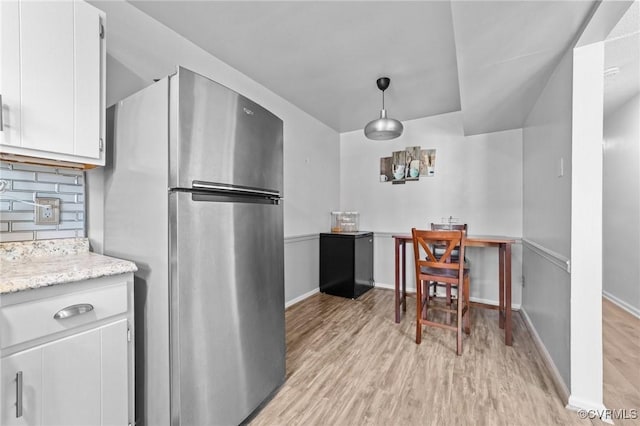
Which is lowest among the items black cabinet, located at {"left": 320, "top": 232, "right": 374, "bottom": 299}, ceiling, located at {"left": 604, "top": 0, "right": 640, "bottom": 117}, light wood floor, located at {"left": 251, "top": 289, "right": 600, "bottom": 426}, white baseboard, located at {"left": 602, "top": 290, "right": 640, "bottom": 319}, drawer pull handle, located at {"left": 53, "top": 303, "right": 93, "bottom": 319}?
light wood floor, located at {"left": 251, "top": 289, "right": 600, "bottom": 426}

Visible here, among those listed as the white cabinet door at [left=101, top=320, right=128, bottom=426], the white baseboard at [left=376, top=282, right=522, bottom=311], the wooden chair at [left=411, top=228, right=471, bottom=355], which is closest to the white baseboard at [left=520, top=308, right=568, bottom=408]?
the wooden chair at [left=411, top=228, right=471, bottom=355]

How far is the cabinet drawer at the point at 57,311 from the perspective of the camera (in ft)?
2.76

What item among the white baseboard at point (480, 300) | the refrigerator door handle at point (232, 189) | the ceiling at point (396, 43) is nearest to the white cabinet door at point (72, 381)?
the refrigerator door handle at point (232, 189)

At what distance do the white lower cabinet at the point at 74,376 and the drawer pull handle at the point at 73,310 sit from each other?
15mm

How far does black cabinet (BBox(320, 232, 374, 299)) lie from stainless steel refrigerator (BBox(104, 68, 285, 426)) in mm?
2104

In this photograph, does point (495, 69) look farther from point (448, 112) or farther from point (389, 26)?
point (448, 112)

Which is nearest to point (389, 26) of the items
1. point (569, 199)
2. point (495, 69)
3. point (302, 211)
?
point (495, 69)

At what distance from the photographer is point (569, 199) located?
1.58 m

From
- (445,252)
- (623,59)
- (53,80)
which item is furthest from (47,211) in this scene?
(623,59)

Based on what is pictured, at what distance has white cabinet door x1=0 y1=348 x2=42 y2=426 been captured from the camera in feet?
2.73

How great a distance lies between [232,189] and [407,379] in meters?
1.69

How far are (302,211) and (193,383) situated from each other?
98.1 inches

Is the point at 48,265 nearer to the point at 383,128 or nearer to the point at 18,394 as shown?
the point at 18,394

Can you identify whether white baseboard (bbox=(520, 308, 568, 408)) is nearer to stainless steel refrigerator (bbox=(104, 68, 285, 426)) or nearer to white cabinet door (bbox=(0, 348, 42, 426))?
stainless steel refrigerator (bbox=(104, 68, 285, 426))
